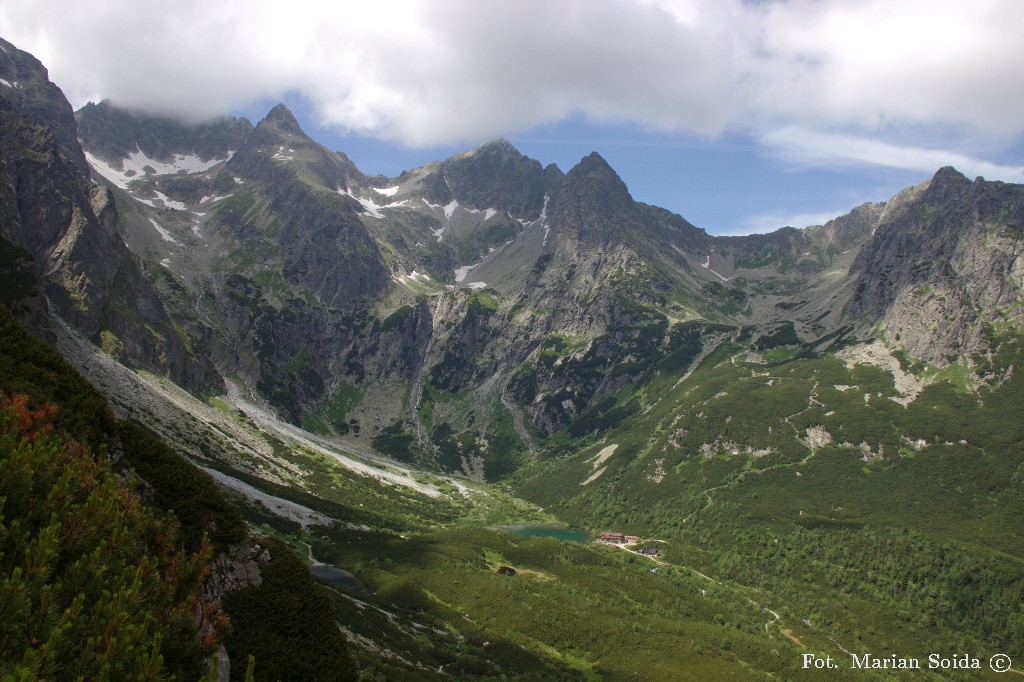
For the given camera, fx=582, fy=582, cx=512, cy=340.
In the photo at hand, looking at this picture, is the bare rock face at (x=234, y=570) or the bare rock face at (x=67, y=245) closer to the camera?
the bare rock face at (x=234, y=570)

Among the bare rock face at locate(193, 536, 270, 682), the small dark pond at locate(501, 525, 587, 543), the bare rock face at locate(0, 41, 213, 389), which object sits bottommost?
the small dark pond at locate(501, 525, 587, 543)

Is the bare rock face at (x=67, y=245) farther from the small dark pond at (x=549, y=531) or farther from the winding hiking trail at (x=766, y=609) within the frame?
the winding hiking trail at (x=766, y=609)

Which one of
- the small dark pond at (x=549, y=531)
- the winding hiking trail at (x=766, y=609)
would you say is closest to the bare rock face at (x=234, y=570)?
the winding hiking trail at (x=766, y=609)

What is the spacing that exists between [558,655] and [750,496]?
11415 centimetres

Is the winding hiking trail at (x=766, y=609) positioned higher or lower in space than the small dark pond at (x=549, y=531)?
higher

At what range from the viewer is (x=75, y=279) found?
167 metres

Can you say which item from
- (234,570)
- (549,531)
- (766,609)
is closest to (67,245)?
(549,531)

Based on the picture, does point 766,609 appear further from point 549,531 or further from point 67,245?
point 67,245

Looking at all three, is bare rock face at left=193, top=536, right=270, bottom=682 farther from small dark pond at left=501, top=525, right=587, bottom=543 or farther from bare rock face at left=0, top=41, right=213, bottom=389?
bare rock face at left=0, top=41, right=213, bottom=389

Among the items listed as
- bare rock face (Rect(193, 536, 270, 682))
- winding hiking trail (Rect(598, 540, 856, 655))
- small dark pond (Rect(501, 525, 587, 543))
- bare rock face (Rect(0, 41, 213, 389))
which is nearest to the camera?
bare rock face (Rect(193, 536, 270, 682))

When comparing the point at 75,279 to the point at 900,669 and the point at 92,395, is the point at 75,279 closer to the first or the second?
the point at 92,395

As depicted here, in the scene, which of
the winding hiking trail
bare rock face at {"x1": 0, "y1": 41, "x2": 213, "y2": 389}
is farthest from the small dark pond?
bare rock face at {"x1": 0, "y1": 41, "x2": 213, "y2": 389}

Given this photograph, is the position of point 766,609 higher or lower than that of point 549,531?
higher

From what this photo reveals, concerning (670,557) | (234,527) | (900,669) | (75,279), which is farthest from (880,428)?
(75,279)
